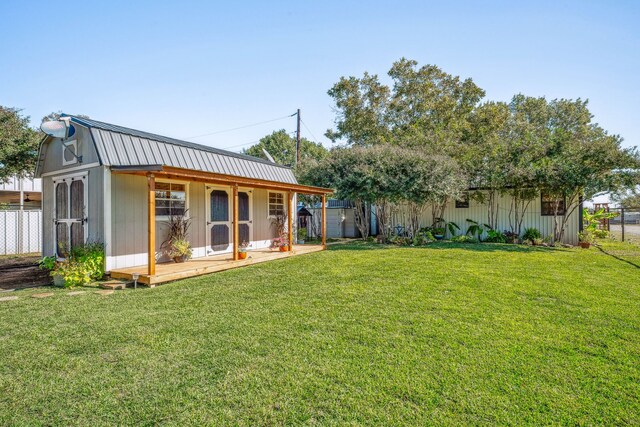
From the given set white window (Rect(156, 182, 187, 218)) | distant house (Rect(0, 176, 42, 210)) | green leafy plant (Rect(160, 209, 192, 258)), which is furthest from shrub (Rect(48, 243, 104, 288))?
distant house (Rect(0, 176, 42, 210))

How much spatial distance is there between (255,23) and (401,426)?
1058cm

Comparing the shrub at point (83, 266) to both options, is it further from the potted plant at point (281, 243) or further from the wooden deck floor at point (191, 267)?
the potted plant at point (281, 243)

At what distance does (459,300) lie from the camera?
460cm

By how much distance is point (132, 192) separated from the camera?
21.8 ft

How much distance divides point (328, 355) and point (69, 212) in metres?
7.09

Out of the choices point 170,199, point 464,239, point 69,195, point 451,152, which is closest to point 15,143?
point 69,195

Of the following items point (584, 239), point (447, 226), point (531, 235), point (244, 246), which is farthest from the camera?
point (447, 226)

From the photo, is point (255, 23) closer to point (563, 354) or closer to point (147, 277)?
point (147, 277)

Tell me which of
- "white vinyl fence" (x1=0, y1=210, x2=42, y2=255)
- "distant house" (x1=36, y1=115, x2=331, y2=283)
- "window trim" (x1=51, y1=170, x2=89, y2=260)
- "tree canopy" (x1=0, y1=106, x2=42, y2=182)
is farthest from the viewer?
"white vinyl fence" (x1=0, y1=210, x2=42, y2=255)

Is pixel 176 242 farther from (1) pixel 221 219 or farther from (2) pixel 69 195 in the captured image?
(2) pixel 69 195

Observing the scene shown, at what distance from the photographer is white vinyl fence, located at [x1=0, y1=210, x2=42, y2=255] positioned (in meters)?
10.9

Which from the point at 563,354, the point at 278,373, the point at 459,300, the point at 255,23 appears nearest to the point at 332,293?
the point at 459,300

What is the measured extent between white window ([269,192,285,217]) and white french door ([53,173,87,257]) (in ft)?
16.2

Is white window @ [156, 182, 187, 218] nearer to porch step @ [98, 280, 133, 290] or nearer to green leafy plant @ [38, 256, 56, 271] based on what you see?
porch step @ [98, 280, 133, 290]
